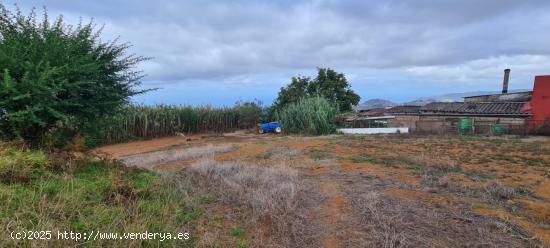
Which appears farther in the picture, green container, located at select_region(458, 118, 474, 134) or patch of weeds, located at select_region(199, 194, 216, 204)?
green container, located at select_region(458, 118, 474, 134)

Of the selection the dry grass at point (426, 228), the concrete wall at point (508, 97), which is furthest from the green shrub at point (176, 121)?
the concrete wall at point (508, 97)

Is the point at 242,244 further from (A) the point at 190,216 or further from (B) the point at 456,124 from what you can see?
(B) the point at 456,124

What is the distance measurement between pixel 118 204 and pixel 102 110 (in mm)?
2164

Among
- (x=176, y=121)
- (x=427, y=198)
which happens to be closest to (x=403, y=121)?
(x=176, y=121)

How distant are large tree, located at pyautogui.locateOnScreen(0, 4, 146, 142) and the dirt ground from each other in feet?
2.27

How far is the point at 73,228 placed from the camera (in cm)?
246

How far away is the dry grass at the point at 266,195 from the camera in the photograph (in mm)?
3041

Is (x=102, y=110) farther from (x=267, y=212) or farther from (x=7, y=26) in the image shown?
(x=267, y=212)

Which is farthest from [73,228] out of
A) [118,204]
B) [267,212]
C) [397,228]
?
[397,228]

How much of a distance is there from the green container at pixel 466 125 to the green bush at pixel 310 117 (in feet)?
17.9

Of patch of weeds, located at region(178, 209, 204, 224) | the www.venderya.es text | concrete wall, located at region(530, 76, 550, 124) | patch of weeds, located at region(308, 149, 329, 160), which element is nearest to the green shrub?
patch of weeds, located at region(308, 149, 329, 160)

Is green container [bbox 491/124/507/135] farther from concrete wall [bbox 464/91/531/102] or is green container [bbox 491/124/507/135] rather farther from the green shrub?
the green shrub

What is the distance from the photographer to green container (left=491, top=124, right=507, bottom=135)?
44.0 ft

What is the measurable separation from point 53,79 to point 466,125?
15.3m
